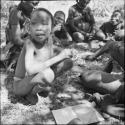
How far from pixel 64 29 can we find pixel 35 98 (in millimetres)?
2830

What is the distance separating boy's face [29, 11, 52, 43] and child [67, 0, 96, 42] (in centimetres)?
270

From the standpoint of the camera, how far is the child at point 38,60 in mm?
3680

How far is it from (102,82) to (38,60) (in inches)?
37.0

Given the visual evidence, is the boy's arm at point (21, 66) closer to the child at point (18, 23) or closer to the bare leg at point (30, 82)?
the bare leg at point (30, 82)

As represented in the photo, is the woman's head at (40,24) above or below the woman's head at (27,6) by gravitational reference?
below

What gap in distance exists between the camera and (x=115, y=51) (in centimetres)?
394

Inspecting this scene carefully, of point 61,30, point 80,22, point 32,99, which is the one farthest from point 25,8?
point 80,22

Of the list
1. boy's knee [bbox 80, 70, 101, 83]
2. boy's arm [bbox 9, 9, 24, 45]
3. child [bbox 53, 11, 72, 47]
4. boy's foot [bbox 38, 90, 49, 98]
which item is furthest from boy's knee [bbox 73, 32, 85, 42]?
boy's foot [bbox 38, 90, 49, 98]

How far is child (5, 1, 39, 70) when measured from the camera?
4.63 meters

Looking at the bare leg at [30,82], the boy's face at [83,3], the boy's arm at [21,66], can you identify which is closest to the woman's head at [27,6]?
the boy's arm at [21,66]

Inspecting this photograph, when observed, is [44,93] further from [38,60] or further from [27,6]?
[27,6]

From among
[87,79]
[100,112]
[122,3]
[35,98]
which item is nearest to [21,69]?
[35,98]

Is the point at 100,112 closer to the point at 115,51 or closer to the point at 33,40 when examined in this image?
the point at 115,51

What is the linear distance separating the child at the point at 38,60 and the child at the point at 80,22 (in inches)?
99.6
